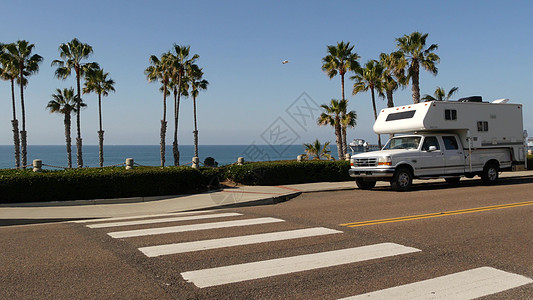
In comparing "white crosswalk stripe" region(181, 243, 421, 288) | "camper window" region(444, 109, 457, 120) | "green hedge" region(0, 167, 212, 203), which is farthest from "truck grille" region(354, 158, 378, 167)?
"white crosswalk stripe" region(181, 243, 421, 288)

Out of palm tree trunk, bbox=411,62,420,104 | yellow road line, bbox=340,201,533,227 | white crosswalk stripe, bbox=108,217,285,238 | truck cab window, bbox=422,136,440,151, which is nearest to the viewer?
white crosswalk stripe, bbox=108,217,285,238

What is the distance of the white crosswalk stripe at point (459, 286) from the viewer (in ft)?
14.8

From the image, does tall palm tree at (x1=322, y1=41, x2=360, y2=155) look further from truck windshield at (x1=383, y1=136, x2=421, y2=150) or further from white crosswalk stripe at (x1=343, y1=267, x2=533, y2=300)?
white crosswalk stripe at (x1=343, y1=267, x2=533, y2=300)

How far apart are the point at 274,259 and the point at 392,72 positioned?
98.8 feet

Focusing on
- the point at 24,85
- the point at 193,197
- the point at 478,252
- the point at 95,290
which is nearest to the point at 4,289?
the point at 95,290

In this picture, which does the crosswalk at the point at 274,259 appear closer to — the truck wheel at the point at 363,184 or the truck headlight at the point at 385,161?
the truck headlight at the point at 385,161

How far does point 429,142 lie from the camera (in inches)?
631

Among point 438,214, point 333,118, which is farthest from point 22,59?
point 438,214

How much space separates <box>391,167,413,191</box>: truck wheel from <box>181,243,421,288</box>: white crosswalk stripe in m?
8.79

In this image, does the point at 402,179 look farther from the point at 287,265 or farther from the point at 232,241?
the point at 287,265

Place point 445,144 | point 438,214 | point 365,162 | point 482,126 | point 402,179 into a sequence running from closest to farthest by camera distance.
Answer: point 438,214 < point 402,179 < point 365,162 < point 445,144 < point 482,126

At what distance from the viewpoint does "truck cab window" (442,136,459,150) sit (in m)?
16.4

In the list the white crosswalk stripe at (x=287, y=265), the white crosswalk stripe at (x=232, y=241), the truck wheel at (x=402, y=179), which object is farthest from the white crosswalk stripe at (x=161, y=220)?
the truck wheel at (x=402, y=179)

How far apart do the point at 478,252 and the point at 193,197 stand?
927 cm
